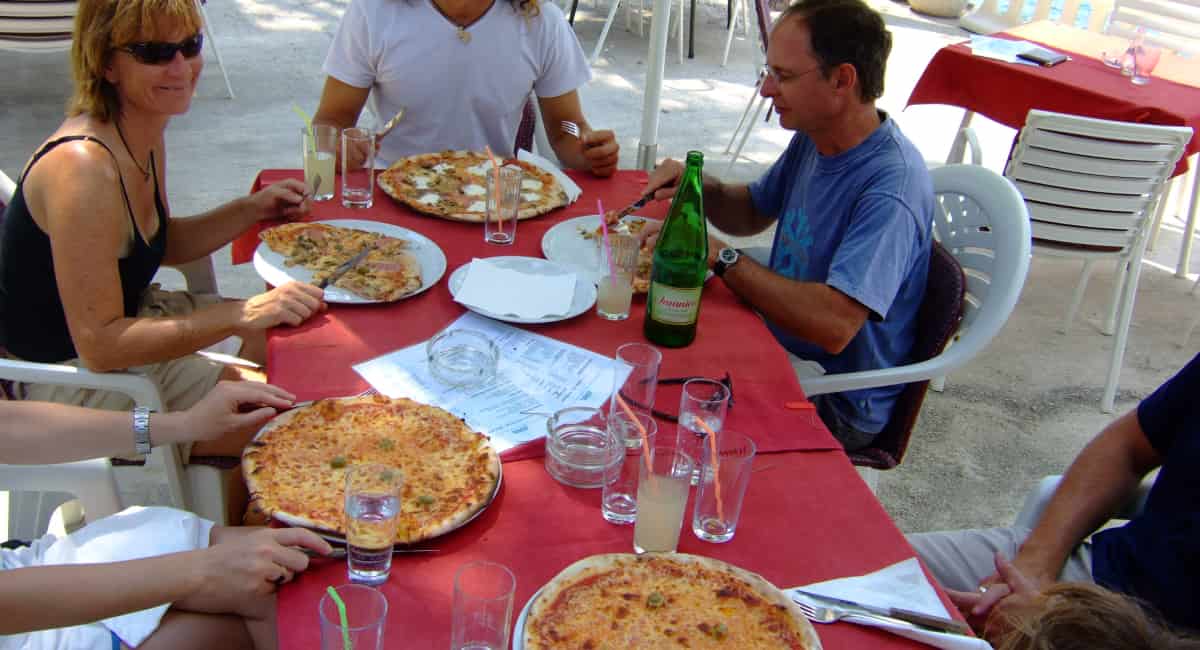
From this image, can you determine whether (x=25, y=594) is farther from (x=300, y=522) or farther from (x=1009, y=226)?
(x=1009, y=226)

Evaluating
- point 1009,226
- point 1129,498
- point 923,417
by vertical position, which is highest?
point 1009,226

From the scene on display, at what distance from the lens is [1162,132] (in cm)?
356

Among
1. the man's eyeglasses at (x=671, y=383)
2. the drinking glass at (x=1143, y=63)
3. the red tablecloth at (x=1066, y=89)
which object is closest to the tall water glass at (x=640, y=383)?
the man's eyeglasses at (x=671, y=383)

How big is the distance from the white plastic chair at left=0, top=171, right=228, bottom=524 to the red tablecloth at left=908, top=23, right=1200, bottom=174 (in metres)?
3.88

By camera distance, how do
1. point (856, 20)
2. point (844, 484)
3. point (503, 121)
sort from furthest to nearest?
point (503, 121), point (856, 20), point (844, 484)

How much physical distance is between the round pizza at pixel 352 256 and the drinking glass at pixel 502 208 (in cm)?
25

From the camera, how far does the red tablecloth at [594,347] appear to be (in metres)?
1.79

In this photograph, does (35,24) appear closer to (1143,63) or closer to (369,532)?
(369,532)

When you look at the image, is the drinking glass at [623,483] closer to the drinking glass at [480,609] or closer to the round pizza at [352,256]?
the drinking glass at [480,609]

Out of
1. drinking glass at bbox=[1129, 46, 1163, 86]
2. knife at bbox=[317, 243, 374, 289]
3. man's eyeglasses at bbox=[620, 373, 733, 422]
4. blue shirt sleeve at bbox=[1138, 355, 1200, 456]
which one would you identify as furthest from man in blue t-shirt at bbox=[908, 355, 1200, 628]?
drinking glass at bbox=[1129, 46, 1163, 86]

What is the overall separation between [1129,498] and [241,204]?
238cm

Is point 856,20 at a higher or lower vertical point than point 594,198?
higher

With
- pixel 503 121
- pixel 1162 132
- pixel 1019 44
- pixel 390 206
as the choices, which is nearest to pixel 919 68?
pixel 1019 44

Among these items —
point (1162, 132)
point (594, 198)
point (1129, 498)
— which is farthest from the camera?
point (1162, 132)
